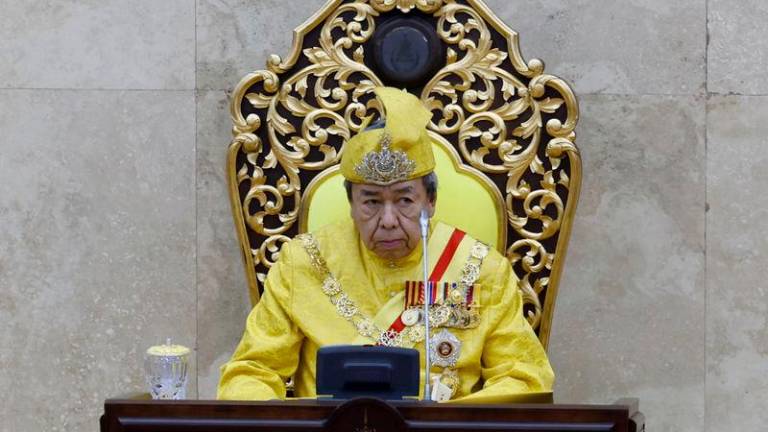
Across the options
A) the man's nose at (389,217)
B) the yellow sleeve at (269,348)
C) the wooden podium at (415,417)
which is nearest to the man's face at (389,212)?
the man's nose at (389,217)

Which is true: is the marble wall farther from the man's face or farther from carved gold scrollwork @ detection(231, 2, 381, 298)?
the man's face

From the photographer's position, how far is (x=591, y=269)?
240 inches

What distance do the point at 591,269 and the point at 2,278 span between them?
1885 mm

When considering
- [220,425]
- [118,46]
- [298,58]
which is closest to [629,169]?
[298,58]

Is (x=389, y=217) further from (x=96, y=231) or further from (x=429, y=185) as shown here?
(x=96, y=231)

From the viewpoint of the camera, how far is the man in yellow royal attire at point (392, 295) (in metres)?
5.21

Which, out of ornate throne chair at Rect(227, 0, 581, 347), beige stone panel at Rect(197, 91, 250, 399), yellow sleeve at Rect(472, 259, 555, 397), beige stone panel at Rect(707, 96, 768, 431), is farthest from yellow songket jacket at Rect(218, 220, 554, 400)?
beige stone panel at Rect(707, 96, 768, 431)

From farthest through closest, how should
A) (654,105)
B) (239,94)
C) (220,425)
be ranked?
(654,105) < (239,94) < (220,425)

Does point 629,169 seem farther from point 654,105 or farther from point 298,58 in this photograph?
point 298,58

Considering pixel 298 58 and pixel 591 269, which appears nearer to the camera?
pixel 298 58

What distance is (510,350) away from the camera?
206 inches

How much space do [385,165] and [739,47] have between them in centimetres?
143

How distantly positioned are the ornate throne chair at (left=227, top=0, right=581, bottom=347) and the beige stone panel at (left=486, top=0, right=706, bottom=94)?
438mm

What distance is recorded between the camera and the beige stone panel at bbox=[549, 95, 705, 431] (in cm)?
603
